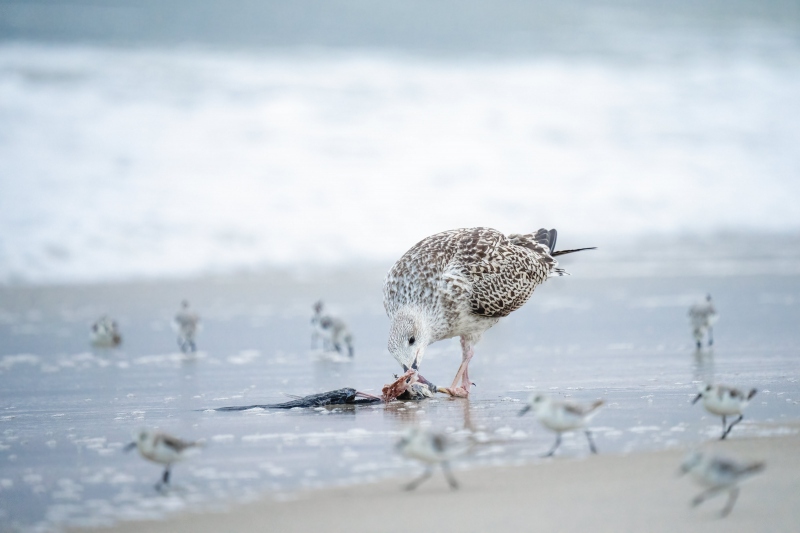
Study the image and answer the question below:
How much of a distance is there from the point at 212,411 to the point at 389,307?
1.58m

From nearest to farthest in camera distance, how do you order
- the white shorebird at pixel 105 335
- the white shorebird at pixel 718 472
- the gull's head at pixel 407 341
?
the white shorebird at pixel 718 472 → the gull's head at pixel 407 341 → the white shorebird at pixel 105 335

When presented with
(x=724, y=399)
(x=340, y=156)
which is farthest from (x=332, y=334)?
(x=340, y=156)

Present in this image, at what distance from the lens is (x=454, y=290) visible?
288 inches

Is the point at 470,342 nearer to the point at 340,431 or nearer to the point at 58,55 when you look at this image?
the point at 340,431

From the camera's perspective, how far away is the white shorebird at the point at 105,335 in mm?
9539

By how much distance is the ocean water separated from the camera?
197 inches

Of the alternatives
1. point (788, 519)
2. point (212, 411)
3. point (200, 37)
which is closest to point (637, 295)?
point (212, 411)

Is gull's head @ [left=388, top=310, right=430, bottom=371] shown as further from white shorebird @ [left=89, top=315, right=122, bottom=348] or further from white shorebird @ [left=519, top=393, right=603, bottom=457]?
white shorebird @ [left=89, top=315, right=122, bottom=348]

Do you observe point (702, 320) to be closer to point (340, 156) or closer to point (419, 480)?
point (419, 480)

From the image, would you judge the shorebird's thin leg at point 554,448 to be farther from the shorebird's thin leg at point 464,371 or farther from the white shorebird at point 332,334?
the white shorebird at point 332,334

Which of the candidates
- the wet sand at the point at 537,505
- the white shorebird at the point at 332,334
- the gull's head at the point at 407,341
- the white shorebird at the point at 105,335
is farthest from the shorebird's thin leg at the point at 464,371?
the white shorebird at the point at 105,335

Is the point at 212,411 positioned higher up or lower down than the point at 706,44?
lower down

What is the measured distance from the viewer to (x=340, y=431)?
5.91 m

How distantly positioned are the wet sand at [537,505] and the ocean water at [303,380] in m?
0.16
